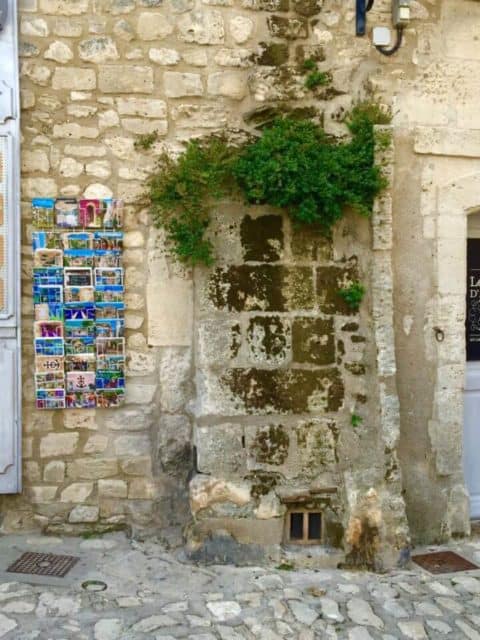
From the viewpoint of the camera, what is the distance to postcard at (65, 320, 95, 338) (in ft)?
13.8

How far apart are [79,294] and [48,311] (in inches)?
7.9

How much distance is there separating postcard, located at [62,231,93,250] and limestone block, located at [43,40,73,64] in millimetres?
990

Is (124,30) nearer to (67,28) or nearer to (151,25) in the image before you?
(151,25)

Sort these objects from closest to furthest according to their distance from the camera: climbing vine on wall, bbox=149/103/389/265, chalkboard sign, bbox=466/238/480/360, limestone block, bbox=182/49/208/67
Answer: climbing vine on wall, bbox=149/103/389/265 → limestone block, bbox=182/49/208/67 → chalkboard sign, bbox=466/238/480/360

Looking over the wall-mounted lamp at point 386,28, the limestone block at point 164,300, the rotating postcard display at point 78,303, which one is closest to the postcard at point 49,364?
the rotating postcard display at point 78,303

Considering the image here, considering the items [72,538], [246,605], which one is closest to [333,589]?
[246,605]

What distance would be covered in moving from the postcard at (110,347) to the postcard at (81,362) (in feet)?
0.19

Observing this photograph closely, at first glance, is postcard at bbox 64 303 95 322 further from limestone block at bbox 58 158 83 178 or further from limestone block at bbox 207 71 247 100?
limestone block at bbox 207 71 247 100

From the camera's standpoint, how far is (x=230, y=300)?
13.4 feet

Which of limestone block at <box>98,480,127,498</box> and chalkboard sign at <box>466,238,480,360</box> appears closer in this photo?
limestone block at <box>98,480,127,498</box>

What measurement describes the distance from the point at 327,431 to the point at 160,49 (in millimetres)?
2405

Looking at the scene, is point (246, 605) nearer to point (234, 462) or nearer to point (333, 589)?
point (333, 589)

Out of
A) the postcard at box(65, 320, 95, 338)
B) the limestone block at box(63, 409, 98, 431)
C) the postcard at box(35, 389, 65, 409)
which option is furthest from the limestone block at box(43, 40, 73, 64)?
the limestone block at box(63, 409, 98, 431)

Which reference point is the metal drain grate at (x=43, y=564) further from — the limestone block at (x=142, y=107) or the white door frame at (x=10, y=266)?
the limestone block at (x=142, y=107)
